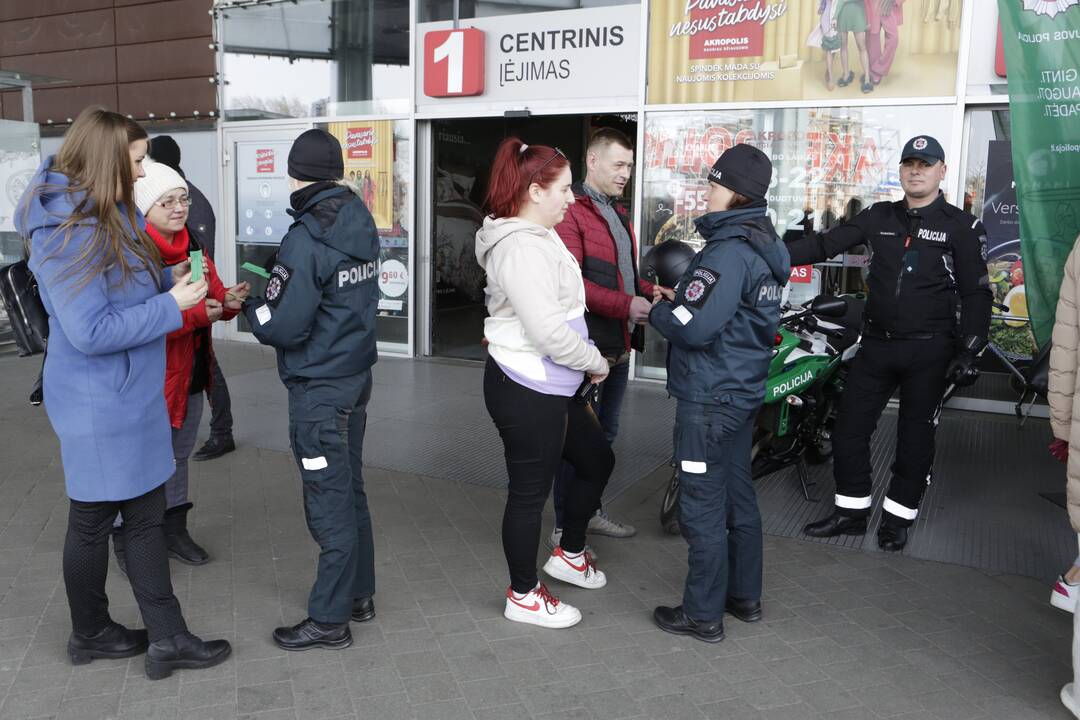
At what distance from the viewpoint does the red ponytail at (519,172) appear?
319 cm

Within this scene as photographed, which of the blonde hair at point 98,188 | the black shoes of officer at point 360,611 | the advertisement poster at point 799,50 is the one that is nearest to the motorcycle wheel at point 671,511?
the black shoes of officer at point 360,611

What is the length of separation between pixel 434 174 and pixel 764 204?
21.3 feet

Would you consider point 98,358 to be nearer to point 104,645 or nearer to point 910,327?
point 104,645

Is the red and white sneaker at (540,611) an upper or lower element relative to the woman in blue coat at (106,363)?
lower

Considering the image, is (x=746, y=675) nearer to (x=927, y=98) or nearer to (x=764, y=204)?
(x=764, y=204)

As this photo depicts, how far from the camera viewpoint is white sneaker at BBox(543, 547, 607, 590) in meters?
3.86

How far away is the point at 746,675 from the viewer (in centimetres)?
318

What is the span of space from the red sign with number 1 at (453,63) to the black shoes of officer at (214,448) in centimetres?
438

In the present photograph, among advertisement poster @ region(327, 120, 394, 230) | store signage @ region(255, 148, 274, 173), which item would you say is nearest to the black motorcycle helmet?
advertisement poster @ region(327, 120, 394, 230)

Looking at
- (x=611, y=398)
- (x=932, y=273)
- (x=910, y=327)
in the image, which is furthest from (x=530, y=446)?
(x=932, y=273)

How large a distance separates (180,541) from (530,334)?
2072mm

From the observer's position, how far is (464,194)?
9.91m

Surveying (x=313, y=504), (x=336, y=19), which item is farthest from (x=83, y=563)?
(x=336, y=19)

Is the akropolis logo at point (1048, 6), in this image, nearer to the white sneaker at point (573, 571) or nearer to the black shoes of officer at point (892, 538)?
the black shoes of officer at point (892, 538)
